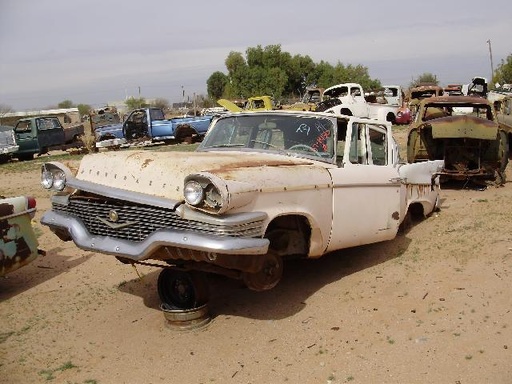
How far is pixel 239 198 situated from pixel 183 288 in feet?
3.81

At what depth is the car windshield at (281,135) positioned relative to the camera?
490 cm

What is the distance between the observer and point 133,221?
394 centimetres

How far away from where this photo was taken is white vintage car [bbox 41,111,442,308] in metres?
3.65

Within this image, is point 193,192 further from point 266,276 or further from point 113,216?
point 266,276

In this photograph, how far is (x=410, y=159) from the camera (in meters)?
9.85

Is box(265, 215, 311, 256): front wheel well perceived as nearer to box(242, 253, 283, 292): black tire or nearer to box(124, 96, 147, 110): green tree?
box(242, 253, 283, 292): black tire

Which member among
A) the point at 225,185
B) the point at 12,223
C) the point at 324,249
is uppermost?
the point at 225,185

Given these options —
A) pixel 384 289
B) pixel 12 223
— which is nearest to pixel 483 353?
pixel 384 289

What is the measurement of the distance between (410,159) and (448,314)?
6.04 meters

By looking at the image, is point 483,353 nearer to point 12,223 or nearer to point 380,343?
point 380,343

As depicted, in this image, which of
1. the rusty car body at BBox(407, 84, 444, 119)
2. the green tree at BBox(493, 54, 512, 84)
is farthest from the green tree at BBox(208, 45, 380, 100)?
the rusty car body at BBox(407, 84, 444, 119)

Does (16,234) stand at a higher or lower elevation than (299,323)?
higher

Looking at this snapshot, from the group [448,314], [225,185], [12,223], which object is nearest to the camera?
[225,185]

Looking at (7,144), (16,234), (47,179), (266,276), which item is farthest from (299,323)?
(7,144)
